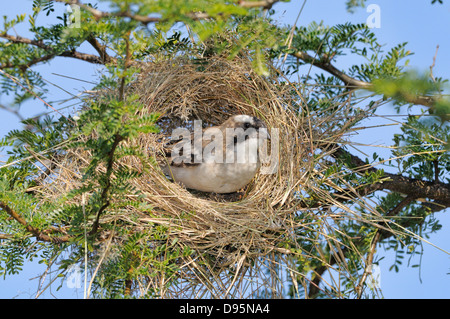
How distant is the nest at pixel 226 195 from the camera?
2.90m

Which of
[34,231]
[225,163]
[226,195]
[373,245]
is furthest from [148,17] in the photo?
[226,195]

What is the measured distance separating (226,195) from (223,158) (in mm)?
395

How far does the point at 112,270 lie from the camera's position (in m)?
2.42

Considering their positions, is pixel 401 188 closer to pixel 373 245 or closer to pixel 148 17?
pixel 373 245

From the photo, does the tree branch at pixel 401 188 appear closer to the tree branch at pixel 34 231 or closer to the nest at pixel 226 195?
the nest at pixel 226 195

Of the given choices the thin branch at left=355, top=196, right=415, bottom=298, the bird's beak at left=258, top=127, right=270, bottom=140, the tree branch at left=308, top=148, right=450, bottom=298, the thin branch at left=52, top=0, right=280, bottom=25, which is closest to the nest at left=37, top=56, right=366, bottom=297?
the bird's beak at left=258, top=127, right=270, bottom=140

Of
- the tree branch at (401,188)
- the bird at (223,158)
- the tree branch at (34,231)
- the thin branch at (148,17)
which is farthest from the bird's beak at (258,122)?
the thin branch at (148,17)

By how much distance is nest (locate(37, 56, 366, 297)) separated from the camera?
2.90 metres

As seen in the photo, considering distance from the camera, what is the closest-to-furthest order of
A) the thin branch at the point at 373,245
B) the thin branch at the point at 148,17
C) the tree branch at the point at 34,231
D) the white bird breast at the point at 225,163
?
the thin branch at the point at 148,17, the tree branch at the point at 34,231, the thin branch at the point at 373,245, the white bird breast at the point at 225,163

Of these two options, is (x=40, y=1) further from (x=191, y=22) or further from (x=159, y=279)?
(x=159, y=279)

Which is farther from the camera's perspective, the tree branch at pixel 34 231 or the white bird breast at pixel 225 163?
the white bird breast at pixel 225 163

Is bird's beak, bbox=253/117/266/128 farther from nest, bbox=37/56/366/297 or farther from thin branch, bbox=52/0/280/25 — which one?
thin branch, bbox=52/0/280/25

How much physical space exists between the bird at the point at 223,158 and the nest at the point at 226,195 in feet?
0.34

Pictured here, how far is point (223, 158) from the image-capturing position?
3617 millimetres
